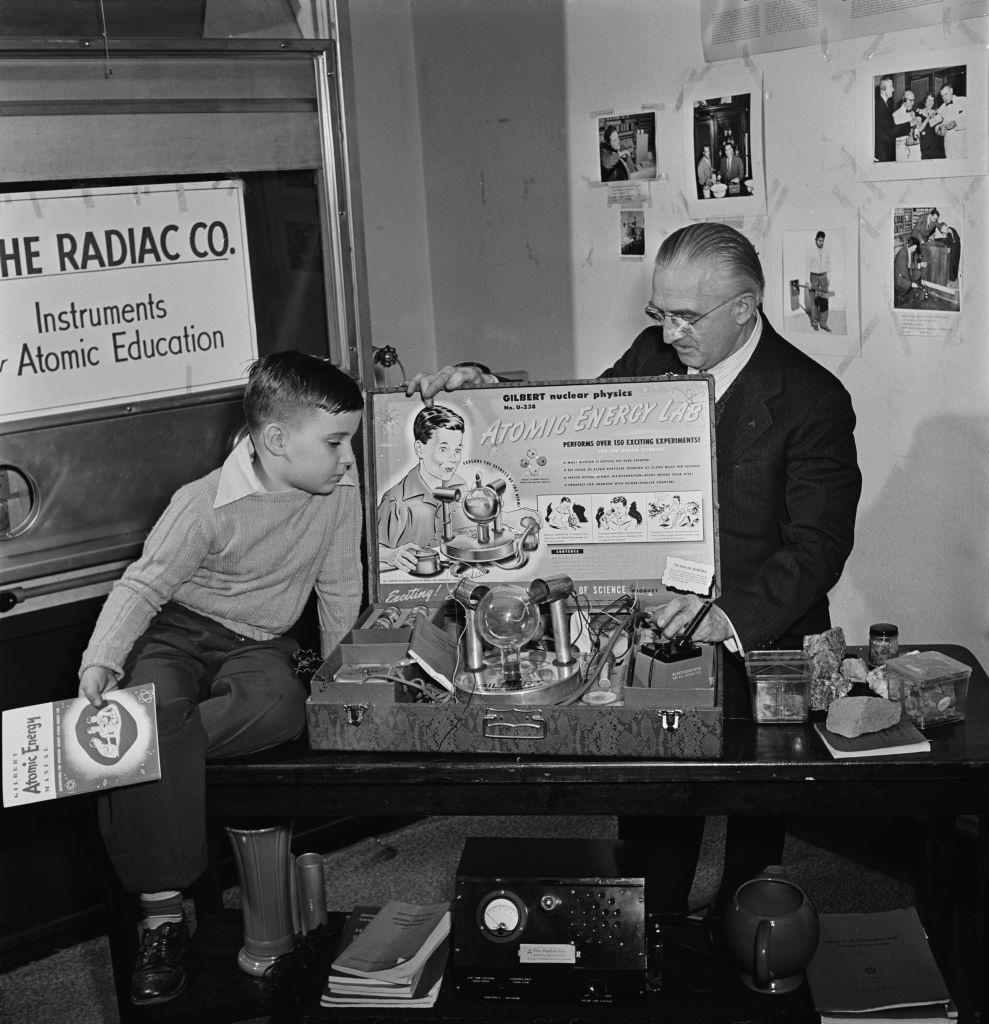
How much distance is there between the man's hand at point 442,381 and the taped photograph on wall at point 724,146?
3.38 feet

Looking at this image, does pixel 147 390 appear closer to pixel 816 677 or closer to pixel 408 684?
pixel 408 684

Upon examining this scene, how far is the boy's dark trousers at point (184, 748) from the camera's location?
77.2 inches

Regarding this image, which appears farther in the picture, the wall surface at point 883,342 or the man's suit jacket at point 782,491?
the wall surface at point 883,342

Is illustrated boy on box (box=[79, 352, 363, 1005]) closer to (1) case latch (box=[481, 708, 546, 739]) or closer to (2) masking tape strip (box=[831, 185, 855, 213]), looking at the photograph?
(1) case latch (box=[481, 708, 546, 739])

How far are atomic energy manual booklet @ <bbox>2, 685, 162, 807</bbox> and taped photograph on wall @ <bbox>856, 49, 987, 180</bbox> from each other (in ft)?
5.97

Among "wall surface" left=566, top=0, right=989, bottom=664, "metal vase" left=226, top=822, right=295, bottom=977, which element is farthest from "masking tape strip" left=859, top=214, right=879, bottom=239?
"metal vase" left=226, top=822, right=295, bottom=977

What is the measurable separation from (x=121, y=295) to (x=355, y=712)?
3.37 ft

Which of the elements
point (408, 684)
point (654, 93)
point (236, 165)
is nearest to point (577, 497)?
point (408, 684)

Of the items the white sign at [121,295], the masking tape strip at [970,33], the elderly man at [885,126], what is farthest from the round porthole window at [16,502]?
the masking tape strip at [970,33]

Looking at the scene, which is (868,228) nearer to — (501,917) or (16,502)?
(501,917)

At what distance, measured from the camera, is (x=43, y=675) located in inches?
103

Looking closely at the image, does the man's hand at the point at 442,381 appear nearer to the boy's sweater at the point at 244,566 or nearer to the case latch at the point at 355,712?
the boy's sweater at the point at 244,566

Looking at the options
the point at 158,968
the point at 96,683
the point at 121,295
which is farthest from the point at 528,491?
the point at 158,968

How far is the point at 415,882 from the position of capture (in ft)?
10.1
